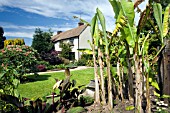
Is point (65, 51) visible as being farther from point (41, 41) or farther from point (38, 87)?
point (38, 87)

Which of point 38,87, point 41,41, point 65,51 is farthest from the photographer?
point 65,51

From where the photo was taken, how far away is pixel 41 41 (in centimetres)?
2573

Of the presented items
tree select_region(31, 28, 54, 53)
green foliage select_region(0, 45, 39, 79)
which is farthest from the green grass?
tree select_region(31, 28, 54, 53)

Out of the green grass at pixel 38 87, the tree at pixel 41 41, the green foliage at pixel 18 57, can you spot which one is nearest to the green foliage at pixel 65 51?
the tree at pixel 41 41

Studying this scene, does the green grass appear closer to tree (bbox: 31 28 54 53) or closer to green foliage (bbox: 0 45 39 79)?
green foliage (bbox: 0 45 39 79)

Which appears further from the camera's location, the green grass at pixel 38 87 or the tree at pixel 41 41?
the tree at pixel 41 41

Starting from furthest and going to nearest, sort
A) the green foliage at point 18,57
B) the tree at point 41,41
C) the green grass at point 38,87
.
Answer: the tree at point 41,41
the green foliage at point 18,57
the green grass at point 38,87

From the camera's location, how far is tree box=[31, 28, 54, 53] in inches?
997

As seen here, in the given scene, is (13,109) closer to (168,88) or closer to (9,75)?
(9,75)

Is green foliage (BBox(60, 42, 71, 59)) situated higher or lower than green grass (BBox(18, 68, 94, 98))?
higher

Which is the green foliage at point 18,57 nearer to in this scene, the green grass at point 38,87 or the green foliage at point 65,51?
the green grass at point 38,87

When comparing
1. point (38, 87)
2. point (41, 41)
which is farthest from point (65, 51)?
point (38, 87)

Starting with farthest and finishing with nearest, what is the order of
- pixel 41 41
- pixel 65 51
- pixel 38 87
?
1. pixel 65 51
2. pixel 41 41
3. pixel 38 87

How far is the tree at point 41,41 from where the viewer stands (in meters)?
25.3
